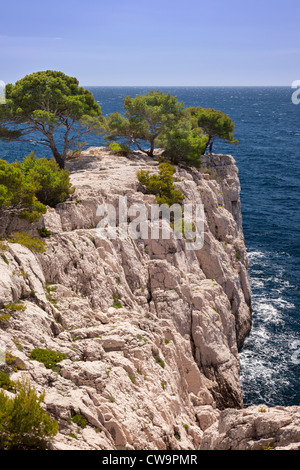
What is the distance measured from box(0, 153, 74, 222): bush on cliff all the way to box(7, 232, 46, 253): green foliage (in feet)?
7.10

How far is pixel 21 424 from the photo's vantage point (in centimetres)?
1470

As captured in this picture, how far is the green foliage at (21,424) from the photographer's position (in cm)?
1466

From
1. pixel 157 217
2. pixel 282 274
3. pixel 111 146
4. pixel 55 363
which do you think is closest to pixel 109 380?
pixel 55 363

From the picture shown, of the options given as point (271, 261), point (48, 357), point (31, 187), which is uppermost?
point (31, 187)

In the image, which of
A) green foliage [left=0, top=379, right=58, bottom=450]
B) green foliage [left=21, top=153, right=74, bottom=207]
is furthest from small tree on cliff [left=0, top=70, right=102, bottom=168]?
green foliage [left=0, top=379, right=58, bottom=450]

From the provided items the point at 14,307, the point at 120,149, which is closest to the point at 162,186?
the point at 120,149

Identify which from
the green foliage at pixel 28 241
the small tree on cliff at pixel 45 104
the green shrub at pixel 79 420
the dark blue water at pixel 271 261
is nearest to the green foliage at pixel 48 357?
the green shrub at pixel 79 420

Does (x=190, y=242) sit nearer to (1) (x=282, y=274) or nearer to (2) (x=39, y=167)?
(2) (x=39, y=167)

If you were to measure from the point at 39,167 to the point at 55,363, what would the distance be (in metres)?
17.6

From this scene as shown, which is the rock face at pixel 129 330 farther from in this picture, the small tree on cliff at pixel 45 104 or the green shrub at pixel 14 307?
the small tree on cliff at pixel 45 104

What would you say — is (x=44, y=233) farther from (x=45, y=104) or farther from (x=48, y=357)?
(x=45, y=104)

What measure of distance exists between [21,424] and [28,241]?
42.7 ft

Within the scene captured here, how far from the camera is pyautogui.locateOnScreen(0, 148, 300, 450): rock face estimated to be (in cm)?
1839
